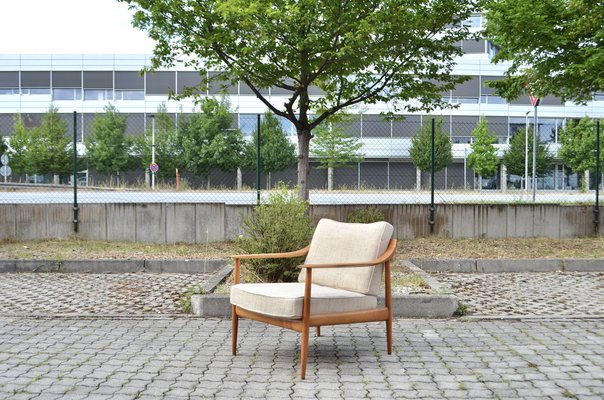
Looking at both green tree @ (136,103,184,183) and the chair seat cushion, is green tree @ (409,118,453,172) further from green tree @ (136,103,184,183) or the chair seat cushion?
the chair seat cushion

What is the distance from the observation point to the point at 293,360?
5.48 metres

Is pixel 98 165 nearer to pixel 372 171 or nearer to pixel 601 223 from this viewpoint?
pixel 372 171

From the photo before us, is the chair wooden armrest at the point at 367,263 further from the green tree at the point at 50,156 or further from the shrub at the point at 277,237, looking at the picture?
the green tree at the point at 50,156

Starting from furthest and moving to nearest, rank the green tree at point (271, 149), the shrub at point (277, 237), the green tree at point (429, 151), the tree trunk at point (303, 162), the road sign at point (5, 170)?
the road sign at point (5, 170)
the green tree at point (429, 151)
the green tree at point (271, 149)
the tree trunk at point (303, 162)
the shrub at point (277, 237)

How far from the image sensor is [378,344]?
6.05 meters

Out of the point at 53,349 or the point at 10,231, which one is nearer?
the point at 53,349

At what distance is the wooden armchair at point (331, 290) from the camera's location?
514 cm

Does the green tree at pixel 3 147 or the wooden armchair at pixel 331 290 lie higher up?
the green tree at pixel 3 147

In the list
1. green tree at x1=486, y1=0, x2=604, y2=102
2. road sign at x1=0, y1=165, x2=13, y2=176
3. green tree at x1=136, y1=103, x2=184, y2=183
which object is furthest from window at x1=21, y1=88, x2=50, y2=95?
green tree at x1=486, y1=0, x2=604, y2=102

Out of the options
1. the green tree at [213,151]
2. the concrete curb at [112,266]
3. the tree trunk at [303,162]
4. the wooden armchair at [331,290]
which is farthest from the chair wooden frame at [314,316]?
the green tree at [213,151]

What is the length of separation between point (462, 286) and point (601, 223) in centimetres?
646

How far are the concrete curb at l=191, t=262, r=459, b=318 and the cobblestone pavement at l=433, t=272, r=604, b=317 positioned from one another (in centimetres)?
33

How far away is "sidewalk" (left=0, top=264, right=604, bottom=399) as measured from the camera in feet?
15.1

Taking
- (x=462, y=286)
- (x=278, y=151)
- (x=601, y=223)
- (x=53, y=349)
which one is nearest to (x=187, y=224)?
(x=278, y=151)
